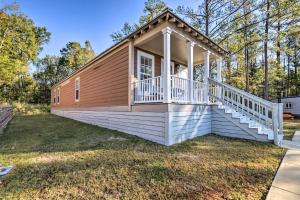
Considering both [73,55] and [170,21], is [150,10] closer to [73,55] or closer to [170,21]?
[170,21]

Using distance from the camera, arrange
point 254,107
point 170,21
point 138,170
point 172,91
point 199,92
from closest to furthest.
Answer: point 138,170 → point 170,21 → point 172,91 → point 254,107 → point 199,92

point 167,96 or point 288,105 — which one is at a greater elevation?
point 167,96

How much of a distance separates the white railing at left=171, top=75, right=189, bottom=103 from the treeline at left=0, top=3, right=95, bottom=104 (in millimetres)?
17707

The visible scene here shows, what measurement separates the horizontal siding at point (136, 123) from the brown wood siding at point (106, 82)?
0.52 metres

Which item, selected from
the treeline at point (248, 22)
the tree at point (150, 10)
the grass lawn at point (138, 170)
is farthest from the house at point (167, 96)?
the tree at point (150, 10)

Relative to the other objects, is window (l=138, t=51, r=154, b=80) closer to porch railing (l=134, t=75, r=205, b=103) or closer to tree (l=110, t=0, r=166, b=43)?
porch railing (l=134, t=75, r=205, b=103)

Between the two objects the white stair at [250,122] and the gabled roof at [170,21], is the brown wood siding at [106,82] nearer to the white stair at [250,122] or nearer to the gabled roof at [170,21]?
the gabled roof at [170,21]

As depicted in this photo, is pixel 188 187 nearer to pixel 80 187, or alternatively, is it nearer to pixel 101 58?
pixel 80 187

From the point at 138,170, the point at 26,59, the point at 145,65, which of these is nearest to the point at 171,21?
the point at 145,65

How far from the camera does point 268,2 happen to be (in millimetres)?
11531

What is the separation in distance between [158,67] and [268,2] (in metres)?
9.95

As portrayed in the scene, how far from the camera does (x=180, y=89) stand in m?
5.98

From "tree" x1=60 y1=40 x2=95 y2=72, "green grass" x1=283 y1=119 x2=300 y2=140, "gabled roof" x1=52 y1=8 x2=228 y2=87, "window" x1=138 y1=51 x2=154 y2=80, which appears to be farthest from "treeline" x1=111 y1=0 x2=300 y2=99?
"tree" x1=60 y1=40 x2=95 y2=72

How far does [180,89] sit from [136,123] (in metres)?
2.00
